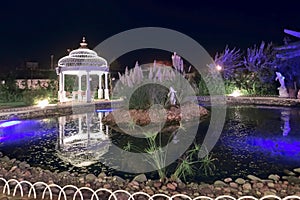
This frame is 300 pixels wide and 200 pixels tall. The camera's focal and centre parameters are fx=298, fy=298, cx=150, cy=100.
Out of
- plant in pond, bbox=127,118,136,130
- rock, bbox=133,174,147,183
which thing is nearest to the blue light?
plant in pond, bbox=127,118,136,130

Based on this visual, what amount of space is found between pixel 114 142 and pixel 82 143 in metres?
0.64

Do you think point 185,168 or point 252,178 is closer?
point 252,178

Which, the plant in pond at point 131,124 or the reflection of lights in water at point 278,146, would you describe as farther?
the plant in pond at point 131,124

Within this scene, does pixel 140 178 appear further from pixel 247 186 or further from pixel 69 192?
pixel 247 186

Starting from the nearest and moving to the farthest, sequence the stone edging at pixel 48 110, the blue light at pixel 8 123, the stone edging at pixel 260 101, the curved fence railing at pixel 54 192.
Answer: the curved fence railing at pixel 54 192
the blue light at pixel 8 123
the stone edging at pixel 48 110
the stone edging at pixel 260 101

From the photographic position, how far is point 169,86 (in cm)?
909

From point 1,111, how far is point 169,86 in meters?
5.83

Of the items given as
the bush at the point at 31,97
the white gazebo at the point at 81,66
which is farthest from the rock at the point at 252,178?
the white gazebo at the point at 81,66

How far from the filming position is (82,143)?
236 inches

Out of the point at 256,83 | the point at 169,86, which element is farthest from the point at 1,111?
the point at 256,83

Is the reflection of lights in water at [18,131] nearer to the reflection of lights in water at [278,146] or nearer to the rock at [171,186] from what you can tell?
the rock at [171,186]

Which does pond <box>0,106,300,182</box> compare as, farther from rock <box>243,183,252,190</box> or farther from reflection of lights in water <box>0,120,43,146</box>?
rock <box>243,183,252,190</box>

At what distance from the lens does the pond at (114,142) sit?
4.31 metres

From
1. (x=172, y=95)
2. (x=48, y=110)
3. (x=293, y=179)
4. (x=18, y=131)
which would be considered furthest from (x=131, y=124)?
(x=48, y=110)
